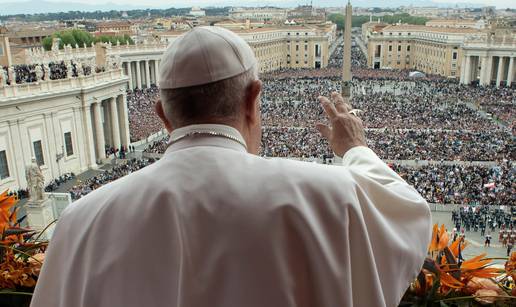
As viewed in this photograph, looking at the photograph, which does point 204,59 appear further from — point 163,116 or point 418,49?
point 418,49

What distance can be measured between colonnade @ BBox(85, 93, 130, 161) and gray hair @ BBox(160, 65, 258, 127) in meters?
24.9

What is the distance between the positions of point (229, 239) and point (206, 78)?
53 cm

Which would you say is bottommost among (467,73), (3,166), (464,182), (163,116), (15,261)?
(467,73)

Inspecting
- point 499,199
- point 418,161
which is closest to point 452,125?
point 418,161

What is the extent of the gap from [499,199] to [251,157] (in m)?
19.7

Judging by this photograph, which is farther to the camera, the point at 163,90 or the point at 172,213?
the point at 163,90

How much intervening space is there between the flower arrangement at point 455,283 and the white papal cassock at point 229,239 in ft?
2.27

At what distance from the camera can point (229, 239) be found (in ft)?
4.75

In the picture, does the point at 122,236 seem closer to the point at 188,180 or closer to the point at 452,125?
the point at 188,180

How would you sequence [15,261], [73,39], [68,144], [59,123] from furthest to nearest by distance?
[73,39] < [68,144] < [59,123] < [15,261]

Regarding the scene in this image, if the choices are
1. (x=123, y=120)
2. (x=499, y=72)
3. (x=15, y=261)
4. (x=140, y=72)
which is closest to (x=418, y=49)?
(x=499, y=72)

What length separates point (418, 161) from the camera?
24719 millimetres

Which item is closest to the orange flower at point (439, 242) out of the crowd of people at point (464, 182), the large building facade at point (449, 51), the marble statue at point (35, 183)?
the marble statue at point (35, 183)


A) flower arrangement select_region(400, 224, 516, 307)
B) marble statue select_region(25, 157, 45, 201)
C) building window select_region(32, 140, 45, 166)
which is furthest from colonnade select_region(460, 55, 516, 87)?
flower arrangement select_region(400, 224, 516, 307)
